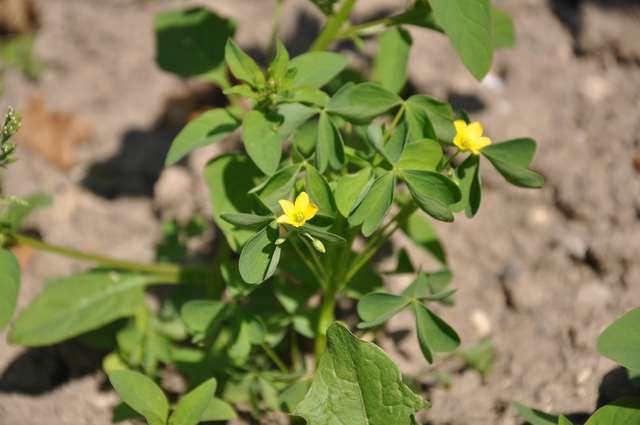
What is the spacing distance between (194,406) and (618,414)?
1.22 metres

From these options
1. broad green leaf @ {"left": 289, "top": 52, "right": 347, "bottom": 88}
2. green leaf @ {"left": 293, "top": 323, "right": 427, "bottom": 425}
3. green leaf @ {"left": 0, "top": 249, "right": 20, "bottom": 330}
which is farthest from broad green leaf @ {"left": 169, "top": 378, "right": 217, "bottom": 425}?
broad green leaf @ {"left": 289, "top": 52, "right": 347, "bottom": 88}

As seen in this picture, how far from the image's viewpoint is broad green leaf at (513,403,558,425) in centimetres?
238

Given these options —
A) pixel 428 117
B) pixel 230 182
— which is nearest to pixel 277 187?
pixel 230 182

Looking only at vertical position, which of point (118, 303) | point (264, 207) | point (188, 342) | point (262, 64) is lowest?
point (188, 342)

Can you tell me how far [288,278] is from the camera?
311cm

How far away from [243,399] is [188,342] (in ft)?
1.40

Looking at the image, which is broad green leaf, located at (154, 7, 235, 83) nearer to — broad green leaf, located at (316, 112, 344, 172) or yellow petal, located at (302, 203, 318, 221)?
broad green leaf, located at (316, 112, 344, 172)

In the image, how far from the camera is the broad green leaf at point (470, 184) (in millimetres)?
2406

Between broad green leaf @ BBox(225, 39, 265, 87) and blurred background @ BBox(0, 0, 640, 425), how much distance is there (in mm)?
1197

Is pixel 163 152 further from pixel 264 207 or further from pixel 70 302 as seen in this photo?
pixel 264 207

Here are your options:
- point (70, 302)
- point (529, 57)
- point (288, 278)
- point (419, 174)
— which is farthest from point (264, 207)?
point (529, 57)

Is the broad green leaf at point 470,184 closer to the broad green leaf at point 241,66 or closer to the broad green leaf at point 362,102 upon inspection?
the broad green leaf at point 362,102

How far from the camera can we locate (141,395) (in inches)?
90.4

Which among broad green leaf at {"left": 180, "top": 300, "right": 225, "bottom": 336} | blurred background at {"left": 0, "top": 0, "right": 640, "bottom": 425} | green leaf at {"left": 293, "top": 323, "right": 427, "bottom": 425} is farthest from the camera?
blurred background at {"left": 0, "top": 0, "right": 640, "bottom": 425}
